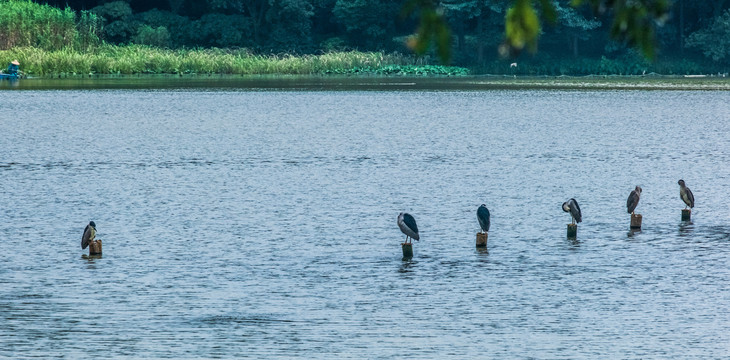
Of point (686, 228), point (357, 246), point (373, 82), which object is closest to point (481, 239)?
point (357, 246)

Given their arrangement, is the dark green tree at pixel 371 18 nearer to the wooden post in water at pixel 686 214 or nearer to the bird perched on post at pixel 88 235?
the wooden post in water at pixel 686 214

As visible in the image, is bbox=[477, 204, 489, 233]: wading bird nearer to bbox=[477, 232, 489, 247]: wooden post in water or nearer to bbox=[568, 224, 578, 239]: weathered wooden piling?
bbox=[477, 232, 489, 247]: wooden post in water

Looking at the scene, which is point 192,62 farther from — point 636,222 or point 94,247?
point 94,247

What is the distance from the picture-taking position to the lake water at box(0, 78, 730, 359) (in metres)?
13.4

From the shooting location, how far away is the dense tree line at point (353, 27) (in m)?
81.1

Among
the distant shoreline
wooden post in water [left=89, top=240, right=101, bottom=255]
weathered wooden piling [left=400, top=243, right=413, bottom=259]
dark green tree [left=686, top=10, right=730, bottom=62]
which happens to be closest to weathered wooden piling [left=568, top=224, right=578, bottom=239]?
weathered wooden piling [left=400, top=243, right=413, bottom=259]

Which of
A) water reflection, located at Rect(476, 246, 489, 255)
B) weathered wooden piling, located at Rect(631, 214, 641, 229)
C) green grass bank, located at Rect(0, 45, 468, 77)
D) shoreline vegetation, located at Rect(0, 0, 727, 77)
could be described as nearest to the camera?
water reflection, located at Rect(476, 246, 489, 255)

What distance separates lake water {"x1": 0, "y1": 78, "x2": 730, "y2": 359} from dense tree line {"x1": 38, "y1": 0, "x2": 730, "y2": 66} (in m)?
41.3

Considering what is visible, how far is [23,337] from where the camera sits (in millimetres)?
13242

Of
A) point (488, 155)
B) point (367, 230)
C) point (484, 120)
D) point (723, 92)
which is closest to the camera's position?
point (367, 230)

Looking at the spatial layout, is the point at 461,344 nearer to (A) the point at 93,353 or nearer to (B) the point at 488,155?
(A) the point at 93,353

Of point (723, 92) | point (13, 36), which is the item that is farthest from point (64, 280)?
point (13, 36)

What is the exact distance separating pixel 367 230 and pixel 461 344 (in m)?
7.28

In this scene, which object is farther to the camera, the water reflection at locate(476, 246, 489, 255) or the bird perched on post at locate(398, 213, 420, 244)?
the water reflection at locate(476, 246, 489, 255)
